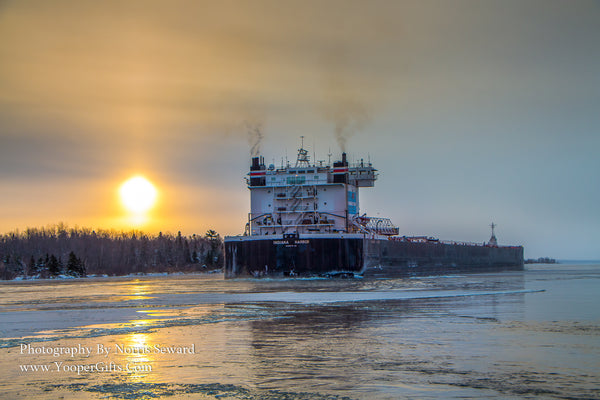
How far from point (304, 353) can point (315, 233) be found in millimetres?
36484

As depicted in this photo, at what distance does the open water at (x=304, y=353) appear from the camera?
30.2 ft

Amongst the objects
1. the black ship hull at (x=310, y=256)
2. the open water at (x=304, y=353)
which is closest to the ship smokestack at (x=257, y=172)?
the black ship hull at (x=310, y=256)

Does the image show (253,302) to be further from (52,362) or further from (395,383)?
(395,383)

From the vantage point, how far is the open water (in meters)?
9.22

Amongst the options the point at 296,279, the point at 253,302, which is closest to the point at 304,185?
the point at 296,279

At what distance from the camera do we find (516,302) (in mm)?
22844

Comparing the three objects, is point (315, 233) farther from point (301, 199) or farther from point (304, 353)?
point (304, 353)

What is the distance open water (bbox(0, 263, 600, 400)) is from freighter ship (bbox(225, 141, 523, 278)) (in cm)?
2588

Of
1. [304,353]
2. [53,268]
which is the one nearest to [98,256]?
[53,268]

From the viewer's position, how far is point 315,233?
1902 inches

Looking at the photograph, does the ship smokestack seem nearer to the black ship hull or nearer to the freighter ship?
the freighter ship

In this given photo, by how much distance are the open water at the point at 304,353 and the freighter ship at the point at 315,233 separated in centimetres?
2588

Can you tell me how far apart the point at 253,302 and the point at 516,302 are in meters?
8.97

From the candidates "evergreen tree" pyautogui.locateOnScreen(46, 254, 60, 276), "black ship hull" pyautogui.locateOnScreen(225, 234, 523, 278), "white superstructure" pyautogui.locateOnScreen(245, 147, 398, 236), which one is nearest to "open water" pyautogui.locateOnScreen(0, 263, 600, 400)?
"black ship hull" pyautogui.locateOnScreen(225, 234, 523, 278)
